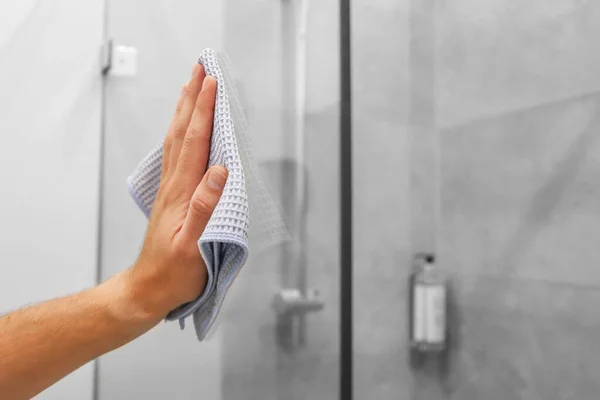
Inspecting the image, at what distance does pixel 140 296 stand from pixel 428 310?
822mm

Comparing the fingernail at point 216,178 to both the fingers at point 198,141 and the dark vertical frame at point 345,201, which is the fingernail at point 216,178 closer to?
the fingers at point 198,141

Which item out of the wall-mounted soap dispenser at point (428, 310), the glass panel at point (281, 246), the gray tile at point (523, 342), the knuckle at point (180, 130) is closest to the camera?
the knuckle at point (180, 130)

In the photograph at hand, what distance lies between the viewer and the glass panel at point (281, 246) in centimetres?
92

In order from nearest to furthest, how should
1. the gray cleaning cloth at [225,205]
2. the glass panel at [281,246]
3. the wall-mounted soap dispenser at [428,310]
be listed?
the gray cleaning cloth at [225,205] < the glass panel at [281,246] < the wall-mounted soap dispenser at [428,310]

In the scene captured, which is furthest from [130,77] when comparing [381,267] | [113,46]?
[381,267]

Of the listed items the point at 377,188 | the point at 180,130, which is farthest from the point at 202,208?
the point at 377,188

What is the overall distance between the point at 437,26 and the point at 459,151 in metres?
0.34

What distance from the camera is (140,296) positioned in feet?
2.16

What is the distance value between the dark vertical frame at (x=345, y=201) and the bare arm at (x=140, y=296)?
0.32 metres

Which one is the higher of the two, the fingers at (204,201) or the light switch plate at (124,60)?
the light switch plate at (124,60)

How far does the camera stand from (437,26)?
4.56 feet

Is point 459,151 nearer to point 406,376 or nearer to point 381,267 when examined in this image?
point 381,267

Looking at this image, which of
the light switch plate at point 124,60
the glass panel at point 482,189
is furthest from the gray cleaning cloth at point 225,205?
the glass panel at point 482,189

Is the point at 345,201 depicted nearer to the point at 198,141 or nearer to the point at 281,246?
the point at 281,246
